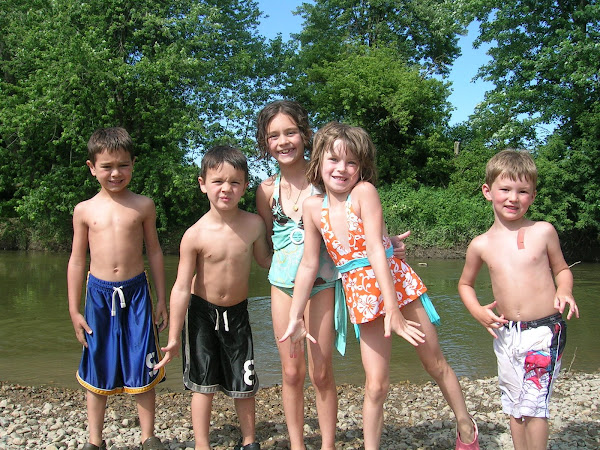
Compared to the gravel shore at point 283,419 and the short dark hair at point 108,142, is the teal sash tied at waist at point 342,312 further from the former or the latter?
the short dark hair at point 108,142

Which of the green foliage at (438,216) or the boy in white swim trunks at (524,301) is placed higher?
the green foliage at (438,216)

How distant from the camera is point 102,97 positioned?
2006 centimetres

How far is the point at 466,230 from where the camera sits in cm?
2011

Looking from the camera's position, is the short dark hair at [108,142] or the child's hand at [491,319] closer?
the child's hand at [491,319]

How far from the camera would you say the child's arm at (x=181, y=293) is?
328 centimetres

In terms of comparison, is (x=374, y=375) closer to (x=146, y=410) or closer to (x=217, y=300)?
(x=217, y=300)

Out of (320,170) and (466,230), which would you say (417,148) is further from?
(320,170)

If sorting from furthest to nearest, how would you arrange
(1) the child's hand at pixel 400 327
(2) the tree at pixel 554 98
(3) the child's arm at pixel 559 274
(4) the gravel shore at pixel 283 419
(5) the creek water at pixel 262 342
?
1. (2) the tree at pixel 554 98
2. (5) the creek water at pixel 262 342
3. (4) the gravel shore at pixel 283 419
4. (3) the child's arm at pixel 559 274
5. (1) the child's hand at pixel 400 327

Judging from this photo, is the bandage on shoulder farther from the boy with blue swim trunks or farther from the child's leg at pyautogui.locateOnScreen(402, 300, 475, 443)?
the boy with blue swim trunks

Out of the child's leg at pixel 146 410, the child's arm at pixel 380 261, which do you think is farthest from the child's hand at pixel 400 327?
the child's leg at pixel 146 410

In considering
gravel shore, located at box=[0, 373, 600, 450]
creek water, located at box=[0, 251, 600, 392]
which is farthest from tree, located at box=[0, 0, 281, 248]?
gravel shore, located at box=[0, 373, 600, 450]

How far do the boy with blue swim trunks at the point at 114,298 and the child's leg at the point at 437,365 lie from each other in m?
1.60

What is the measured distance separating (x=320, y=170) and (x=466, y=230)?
1793 centimetres

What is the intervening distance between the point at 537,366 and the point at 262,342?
15.7 feet
